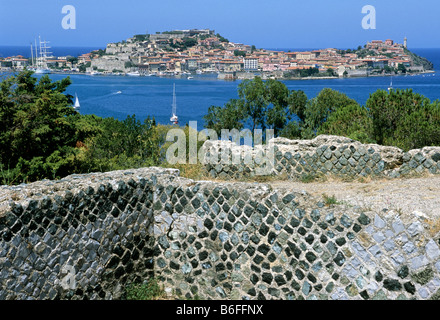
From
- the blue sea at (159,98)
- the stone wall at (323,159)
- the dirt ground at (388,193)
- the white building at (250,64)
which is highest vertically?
the white building at (250,64)

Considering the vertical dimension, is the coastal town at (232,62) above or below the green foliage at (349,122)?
above

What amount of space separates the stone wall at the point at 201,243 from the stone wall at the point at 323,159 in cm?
296

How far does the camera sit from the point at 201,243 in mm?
6969

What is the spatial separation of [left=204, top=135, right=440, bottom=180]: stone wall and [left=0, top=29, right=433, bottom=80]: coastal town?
11823 cm

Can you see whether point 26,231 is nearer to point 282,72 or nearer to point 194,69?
point 282,72

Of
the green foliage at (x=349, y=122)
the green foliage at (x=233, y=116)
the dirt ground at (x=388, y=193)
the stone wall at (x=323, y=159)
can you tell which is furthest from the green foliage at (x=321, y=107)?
the dirt ground at (x=388, y=193)

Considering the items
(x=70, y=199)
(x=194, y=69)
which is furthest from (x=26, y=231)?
(x=194, y=69)

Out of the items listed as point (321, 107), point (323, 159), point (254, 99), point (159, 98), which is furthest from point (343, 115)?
point (159, 98)

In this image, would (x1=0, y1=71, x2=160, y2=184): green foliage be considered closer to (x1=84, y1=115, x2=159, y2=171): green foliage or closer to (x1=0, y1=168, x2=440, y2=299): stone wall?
(x1=84, y1=115, x2=159, y2=171): green foliage

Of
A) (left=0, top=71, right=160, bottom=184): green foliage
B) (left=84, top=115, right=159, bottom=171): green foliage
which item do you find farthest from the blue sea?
(left=0, top=71, right=160, bottom=184): green foliage

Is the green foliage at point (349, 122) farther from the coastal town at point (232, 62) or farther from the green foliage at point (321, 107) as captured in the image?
the coastal town at point (232, 62)

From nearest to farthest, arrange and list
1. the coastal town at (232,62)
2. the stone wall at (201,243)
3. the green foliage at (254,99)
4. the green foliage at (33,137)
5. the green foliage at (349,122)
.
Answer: the stone wall at (201,243), the green foliage at (33,137), the green foliage at (349,122), the green foliage at (254,99), the coastal town at (232,62)

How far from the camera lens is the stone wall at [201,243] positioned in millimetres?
5930

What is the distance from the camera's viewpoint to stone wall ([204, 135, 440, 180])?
9.19 metres
